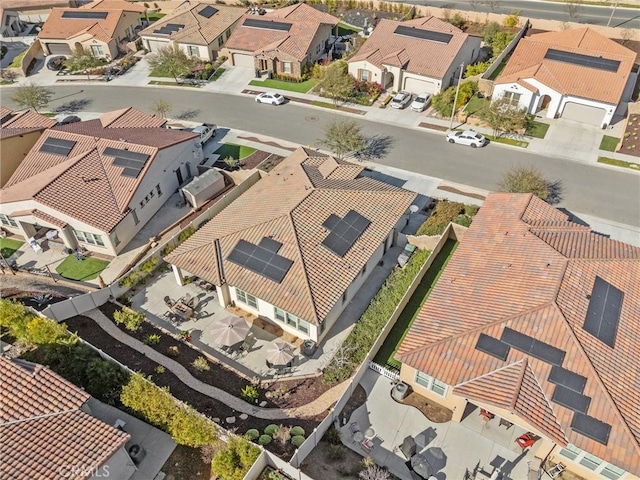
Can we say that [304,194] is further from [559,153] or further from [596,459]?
[559,153]

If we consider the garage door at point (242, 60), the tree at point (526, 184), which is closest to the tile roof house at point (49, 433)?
the tree at point (526, 184)

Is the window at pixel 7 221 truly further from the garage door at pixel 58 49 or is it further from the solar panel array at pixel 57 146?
the garage door at pixel 58 49

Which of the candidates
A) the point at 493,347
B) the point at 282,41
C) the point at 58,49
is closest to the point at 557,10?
the point at 282,41

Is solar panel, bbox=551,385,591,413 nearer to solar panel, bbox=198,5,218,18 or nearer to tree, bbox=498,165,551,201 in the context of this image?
tree, bbox=498,165,551,201

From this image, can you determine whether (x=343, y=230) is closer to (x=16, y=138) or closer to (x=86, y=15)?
(x=16, y=138)

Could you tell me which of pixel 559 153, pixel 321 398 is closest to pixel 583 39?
pixel 559 153

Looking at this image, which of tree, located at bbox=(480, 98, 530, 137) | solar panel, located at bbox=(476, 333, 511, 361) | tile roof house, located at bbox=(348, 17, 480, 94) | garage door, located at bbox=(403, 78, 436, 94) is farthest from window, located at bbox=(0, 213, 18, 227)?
tree, located at bbox=(480, 98, 530, 137)

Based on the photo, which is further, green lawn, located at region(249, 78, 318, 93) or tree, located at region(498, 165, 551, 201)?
green lawn, located at region(249, 78, 318, 93)
